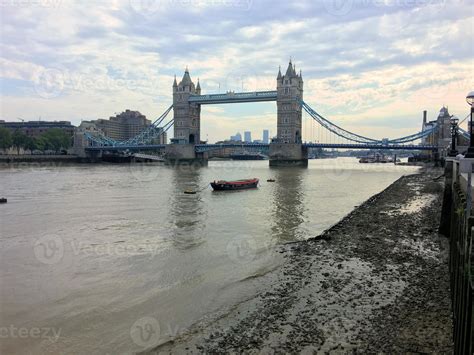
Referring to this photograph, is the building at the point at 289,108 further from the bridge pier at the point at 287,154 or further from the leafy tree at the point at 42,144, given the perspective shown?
the leafy tree at the point at 42,144

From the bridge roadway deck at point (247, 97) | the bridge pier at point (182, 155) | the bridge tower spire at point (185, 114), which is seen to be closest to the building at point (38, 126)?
the bridge tower spire at point (185, 114)

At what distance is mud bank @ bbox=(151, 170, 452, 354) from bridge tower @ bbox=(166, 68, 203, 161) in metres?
89.9

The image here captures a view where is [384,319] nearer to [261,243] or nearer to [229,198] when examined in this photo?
[261,243]

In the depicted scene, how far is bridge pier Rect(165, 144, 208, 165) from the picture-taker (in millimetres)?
98125

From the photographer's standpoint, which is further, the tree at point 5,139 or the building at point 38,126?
the building at point 38,126

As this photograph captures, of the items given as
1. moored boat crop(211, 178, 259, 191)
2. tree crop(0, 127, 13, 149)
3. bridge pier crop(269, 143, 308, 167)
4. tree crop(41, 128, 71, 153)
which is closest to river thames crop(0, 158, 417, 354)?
moored boat crop(211, 178, 259, 191)

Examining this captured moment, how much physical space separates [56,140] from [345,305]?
10997 centimetres

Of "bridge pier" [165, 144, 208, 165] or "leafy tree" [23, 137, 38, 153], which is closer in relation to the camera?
"bridge pier" [165, 144, 208, 165]

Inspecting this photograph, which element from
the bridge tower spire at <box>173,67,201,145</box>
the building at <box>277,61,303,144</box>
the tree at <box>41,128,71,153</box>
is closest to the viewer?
the building at <box>277,61,303,144</box>

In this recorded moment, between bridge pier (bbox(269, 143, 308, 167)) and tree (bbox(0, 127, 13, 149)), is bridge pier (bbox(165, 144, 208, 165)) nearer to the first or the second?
bridge pier (bbox(269, 143, 308, 167))

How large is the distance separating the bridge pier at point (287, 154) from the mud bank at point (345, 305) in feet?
242

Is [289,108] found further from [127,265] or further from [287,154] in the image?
[127,265]

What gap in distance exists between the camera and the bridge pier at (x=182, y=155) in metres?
98.1

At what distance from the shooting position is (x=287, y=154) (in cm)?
8862
